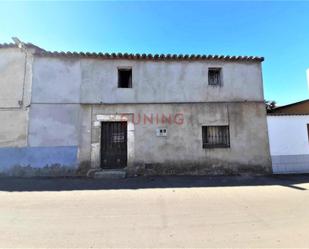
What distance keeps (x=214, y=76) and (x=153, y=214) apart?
301 inches

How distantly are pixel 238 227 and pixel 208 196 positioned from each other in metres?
2.18

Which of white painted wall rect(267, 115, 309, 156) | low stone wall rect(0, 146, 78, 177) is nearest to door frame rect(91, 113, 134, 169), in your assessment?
low stone wall rect(0, 146, 78, 177)

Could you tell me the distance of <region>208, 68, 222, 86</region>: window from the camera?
34.1ft

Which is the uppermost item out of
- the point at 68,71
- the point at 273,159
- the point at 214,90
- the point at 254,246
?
the point at 68,71

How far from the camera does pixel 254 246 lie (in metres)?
3.17

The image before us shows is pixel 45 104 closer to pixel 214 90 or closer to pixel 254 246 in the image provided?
pixel 214 90

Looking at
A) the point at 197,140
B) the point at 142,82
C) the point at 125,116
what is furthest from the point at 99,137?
the point at 197,140

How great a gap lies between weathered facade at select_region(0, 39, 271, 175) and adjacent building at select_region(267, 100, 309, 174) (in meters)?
0.41

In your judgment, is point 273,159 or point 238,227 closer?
point 238,227

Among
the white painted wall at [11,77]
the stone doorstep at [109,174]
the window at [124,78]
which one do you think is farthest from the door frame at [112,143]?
the white painted wall at [11,77]

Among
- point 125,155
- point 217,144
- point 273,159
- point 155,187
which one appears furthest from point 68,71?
point 273,159

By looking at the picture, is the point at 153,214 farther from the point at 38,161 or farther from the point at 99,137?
the point at 38,161

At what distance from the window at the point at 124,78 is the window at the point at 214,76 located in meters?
3.56

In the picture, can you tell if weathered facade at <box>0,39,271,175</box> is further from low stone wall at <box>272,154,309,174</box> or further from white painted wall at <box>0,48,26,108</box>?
low stone wall at <box>272,154,309,174</box>
